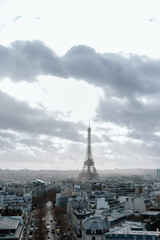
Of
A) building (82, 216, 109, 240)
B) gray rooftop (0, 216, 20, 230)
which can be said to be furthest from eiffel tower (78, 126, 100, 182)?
building (82, 216, 109, 240)

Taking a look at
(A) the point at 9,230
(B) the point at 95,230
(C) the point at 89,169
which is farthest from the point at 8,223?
(C) the point at 89,169

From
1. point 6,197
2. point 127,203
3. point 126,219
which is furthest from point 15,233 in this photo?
point 6,197

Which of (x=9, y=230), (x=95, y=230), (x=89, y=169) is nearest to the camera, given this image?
(x=9, y=230)

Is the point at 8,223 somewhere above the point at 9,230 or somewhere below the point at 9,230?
above

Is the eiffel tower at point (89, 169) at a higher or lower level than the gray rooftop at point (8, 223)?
higher

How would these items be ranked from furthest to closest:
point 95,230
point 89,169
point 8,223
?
point 89,169, point 8,223, point 95,230

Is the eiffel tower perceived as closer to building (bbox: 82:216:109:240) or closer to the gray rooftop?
the gray rooftop

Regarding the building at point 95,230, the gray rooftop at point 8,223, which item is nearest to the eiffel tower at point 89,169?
the gray rooftop at point 8,223

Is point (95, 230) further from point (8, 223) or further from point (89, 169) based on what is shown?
point (89, 169)

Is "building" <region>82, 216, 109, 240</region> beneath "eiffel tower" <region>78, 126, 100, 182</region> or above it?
beneath

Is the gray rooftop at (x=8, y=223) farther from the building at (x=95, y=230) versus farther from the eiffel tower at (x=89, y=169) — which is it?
the eiffel tower at (x=89, y=169)

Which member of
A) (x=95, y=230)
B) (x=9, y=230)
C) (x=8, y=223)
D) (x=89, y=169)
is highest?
(x=89, y=169)
